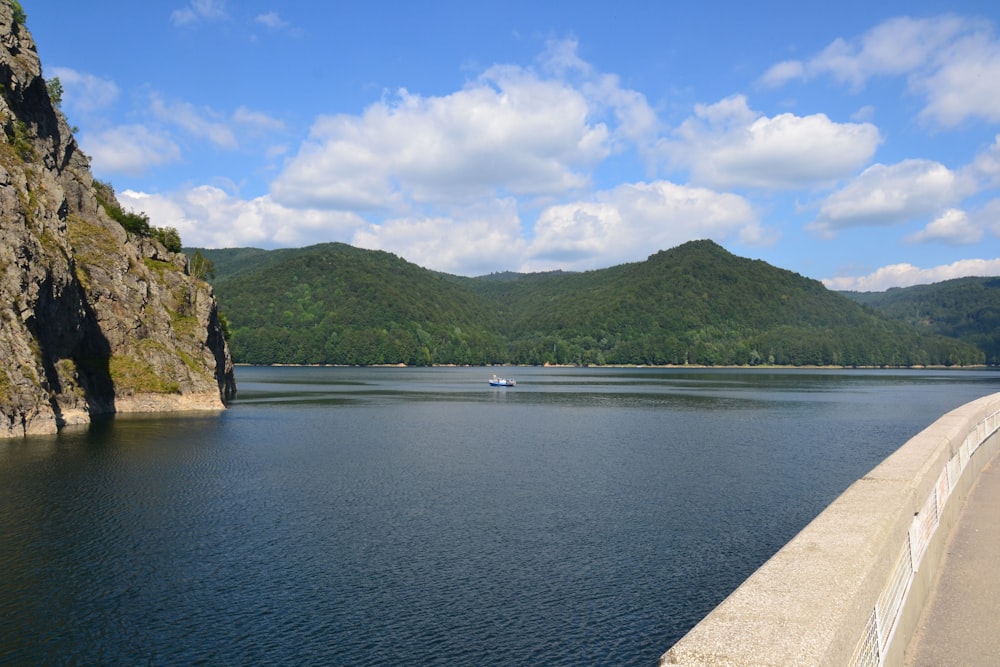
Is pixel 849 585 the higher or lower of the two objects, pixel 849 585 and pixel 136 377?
the lower

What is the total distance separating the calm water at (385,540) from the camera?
18.9m

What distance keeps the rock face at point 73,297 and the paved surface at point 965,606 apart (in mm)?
63675

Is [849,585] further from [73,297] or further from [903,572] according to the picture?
[73,297]

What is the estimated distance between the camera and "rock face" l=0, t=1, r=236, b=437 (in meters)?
57.6

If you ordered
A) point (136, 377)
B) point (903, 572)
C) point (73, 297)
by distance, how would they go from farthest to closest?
point (136, 377) → point (73, 297) → point (903, 572)

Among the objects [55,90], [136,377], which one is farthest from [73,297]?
[55,90]

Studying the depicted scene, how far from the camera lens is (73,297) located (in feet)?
221

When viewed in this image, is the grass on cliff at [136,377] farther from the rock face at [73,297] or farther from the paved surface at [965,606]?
the paved surface at [965,606]

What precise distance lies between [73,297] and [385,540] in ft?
183

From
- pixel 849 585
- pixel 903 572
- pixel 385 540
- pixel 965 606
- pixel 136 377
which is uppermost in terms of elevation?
pixel 136 377

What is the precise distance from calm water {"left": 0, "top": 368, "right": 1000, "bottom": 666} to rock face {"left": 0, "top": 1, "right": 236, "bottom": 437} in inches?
313

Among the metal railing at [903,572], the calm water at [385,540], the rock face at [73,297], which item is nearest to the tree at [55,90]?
the rock face at [73,297]

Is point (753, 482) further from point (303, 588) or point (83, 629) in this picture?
point (83, 629)

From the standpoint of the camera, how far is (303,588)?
22594 mm
